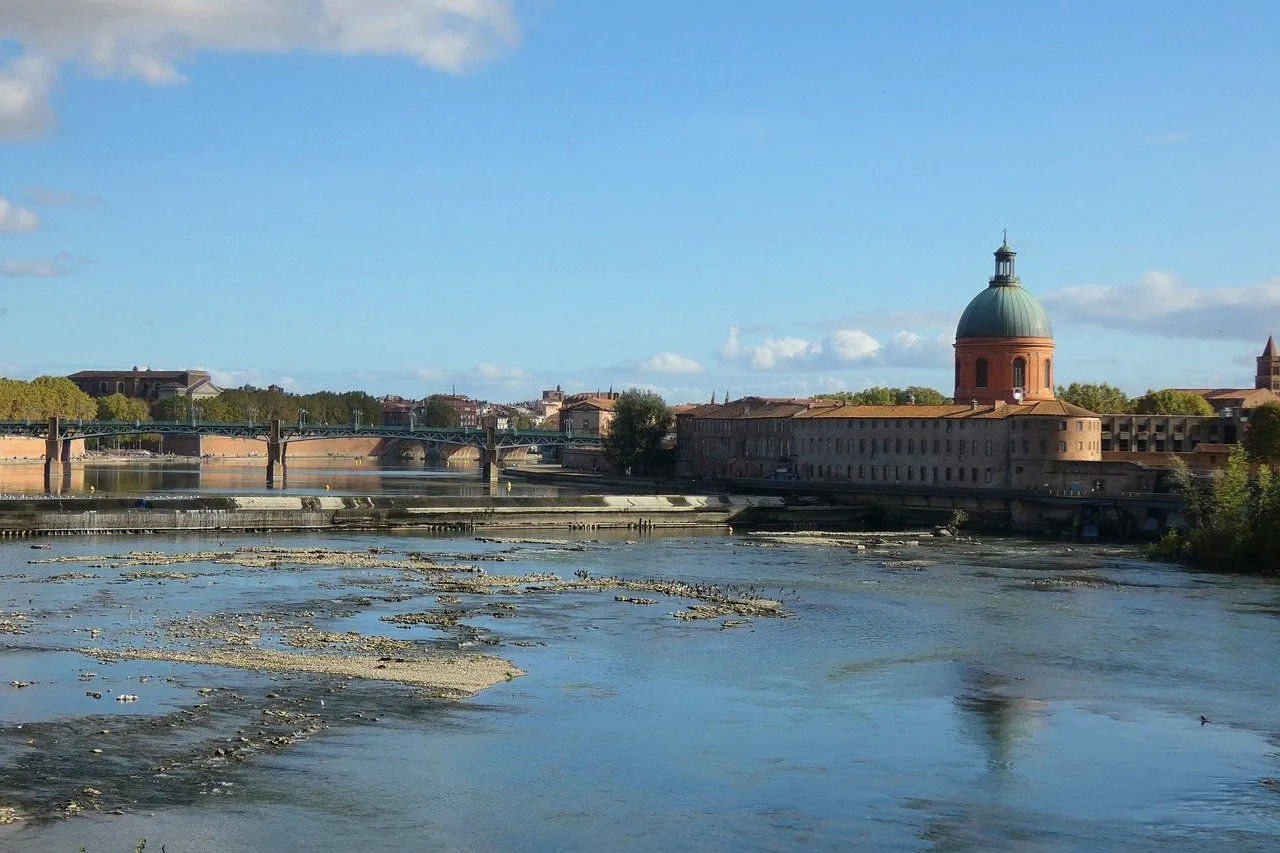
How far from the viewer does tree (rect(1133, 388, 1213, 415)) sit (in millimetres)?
142250

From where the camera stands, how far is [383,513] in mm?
93375

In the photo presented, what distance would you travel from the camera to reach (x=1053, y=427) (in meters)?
104

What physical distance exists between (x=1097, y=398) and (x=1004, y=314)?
3632 centimetres

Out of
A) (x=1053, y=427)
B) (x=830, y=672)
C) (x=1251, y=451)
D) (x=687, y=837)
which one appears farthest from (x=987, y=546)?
(x=687, y=837)

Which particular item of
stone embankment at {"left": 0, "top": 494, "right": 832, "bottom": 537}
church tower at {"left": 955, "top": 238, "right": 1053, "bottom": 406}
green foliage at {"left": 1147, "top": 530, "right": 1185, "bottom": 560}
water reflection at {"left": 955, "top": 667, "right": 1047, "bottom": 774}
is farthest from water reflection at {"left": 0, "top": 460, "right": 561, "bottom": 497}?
water reflection at {"left": 955, "top": 667, "right": 1047, "bottom": 774}

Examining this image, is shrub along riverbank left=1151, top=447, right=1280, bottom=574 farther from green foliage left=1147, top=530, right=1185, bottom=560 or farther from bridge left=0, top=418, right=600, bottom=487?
bridge left=0, top=418, right=600, bottom=487

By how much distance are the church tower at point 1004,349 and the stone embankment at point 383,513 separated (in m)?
21.1

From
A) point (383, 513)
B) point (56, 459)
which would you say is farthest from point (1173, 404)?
point (56, 459)

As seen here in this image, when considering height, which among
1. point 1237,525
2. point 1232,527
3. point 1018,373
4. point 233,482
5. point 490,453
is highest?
point 1018,373

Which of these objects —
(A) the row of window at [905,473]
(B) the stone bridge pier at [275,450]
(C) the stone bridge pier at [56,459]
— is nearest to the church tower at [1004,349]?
(A) the row of window at [905,473]

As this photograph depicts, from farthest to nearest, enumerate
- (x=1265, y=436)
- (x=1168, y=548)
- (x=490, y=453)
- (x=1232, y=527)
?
(x=490, y=453)
(x=1265, y=436)
(x=1168, y=548)
(x=1232, y=527)

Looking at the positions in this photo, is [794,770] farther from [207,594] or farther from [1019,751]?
[207,594]

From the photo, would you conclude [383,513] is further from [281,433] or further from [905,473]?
[281,433]

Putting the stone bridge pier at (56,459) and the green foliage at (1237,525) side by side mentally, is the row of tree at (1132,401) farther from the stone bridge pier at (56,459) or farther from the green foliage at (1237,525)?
the stone bridge pier at (56,459)
